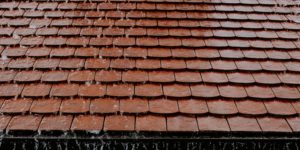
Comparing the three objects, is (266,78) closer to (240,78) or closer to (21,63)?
(240,78)

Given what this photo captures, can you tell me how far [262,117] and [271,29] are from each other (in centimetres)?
168

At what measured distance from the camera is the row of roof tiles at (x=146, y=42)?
14.6ft

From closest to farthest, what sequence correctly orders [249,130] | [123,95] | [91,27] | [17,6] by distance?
[249,130], [123,95], [91,27], [17,6]

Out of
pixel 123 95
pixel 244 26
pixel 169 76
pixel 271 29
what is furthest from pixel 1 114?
pixel 271 29

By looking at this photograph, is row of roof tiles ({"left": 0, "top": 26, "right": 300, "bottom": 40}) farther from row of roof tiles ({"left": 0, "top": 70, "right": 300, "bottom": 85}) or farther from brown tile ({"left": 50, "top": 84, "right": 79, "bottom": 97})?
brown tile ({"left": 50, "top": 84, "right": 79, "bottom": 97})

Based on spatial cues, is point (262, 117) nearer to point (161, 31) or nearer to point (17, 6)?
point (161, 31)

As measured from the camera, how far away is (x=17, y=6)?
502 cm

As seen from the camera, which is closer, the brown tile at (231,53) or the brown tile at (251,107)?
the brown tile at (251,107)

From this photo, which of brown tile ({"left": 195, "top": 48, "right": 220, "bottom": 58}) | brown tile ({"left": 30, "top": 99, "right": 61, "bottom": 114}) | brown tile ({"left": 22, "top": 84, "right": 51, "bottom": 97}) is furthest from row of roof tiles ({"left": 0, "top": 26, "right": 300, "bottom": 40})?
brown tile ({"left": 30, "top": 99, "right": 61, "bottom": 114})

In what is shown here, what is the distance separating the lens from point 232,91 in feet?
12.9

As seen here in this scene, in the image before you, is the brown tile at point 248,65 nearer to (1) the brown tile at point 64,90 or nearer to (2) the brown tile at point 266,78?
(2) the brown tile at point 266,78

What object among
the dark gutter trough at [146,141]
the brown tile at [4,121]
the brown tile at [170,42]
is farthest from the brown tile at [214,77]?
the brown tile at [4,121]

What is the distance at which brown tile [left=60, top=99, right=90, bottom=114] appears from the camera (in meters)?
3.66

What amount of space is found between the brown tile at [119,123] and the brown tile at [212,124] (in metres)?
0.72
